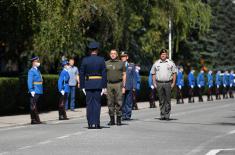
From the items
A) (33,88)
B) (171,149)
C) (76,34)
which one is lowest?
(171,149)

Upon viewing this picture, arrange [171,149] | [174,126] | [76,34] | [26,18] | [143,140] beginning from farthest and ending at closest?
[76,34]
[26,18]
[174,126]
[143,140]
[171,149]

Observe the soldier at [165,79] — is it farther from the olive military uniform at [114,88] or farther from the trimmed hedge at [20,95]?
the trimmed hedge at [20,95]

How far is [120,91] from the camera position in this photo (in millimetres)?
17781

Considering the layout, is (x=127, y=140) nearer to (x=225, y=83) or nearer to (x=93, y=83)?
(x=93, y=83)

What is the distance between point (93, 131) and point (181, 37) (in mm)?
31062

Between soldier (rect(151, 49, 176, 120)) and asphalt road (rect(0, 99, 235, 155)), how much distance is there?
1.50 m

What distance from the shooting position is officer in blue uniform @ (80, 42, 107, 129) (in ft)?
53.7

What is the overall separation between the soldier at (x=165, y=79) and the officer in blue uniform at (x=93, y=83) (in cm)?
369

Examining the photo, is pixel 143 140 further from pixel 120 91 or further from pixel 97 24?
pixel 97 24

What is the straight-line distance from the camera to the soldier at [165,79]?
19.9 meters

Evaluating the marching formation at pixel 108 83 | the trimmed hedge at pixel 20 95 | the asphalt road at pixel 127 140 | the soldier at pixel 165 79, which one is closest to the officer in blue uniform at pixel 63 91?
the marching formation at pixel 108 83

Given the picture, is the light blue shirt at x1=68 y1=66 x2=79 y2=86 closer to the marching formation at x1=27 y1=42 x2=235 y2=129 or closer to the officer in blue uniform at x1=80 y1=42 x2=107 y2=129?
the marching formation at x1=27 y1=42 x2=235 y2=129

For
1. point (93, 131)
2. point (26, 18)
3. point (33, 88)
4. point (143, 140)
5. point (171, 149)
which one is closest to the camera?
point (171, 149)

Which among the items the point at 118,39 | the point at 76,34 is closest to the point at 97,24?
the point at 118,39
